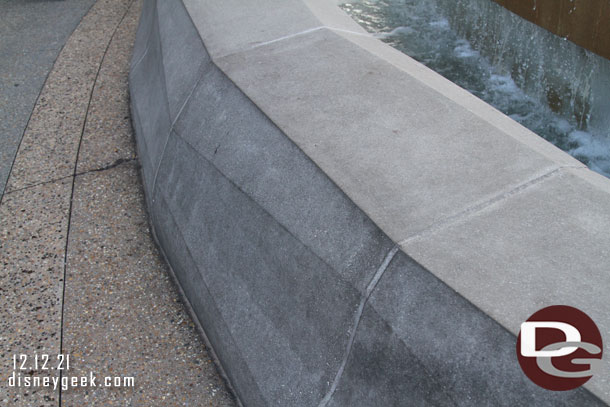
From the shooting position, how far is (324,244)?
2656 millimetres

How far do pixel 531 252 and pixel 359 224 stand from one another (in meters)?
0.70

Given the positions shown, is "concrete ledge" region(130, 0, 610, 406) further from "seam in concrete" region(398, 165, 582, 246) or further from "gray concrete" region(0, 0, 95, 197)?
"gray concrete" region(0, 0, 95, 197)

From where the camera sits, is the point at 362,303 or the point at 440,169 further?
the point at 440,169

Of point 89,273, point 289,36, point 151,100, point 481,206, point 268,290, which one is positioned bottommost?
point 89,273

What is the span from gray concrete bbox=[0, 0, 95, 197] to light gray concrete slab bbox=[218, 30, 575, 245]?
2.39 m

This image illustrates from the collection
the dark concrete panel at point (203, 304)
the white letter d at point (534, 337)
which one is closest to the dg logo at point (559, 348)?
the white letter d at point (534, 337)

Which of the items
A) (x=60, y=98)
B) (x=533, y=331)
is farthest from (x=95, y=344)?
(x=60, y=98)

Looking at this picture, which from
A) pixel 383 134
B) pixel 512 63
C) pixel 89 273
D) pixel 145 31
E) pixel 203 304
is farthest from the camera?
pixel 145 31

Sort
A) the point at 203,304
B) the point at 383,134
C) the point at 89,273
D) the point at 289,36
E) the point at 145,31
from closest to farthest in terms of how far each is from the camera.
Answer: the point at 383,134 < the point at 203,304 < the point at 89,273 < the point at 289,36 < the point at 145,31

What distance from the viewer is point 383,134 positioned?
319cm

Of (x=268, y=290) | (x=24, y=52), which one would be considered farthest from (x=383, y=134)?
(x=24, y=52)

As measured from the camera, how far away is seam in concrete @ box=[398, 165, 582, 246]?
8.12 feet

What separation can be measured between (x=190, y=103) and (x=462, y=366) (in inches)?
97.5

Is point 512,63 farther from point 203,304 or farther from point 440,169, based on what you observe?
point 203,304
